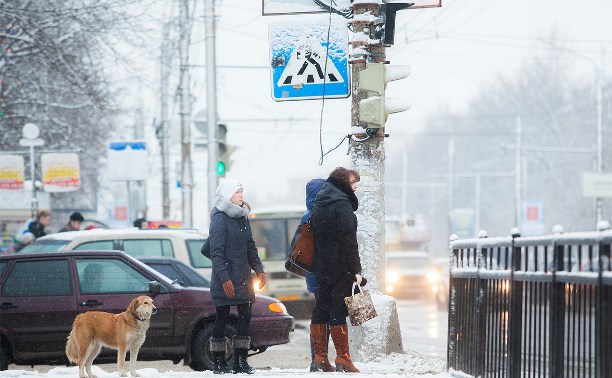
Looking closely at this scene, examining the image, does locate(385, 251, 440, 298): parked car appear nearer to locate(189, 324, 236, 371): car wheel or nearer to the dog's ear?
locate(189, 324, 236, 371): car wheel

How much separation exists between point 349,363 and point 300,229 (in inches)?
46.8

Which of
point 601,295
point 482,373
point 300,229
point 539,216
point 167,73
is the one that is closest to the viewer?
point 601,295

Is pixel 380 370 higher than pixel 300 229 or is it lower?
lower

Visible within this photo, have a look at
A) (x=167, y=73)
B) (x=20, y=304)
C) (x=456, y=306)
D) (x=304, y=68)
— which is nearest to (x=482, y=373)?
(x=456, y=306)

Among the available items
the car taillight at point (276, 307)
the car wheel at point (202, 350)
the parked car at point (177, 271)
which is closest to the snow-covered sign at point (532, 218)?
the parked car at point (177, 271)

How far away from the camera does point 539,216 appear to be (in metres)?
64.8

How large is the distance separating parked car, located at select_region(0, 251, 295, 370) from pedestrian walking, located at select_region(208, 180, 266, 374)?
197cm

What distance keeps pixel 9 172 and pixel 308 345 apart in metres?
13.4

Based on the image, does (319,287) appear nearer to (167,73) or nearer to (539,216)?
(167,73)

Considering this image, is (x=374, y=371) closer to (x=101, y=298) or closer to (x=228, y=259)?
(x=228, y=259)

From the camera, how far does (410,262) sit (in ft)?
113

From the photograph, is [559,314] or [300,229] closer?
[559,314]

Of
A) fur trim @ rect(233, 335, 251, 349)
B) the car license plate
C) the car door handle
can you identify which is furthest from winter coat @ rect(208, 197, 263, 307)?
the car license plate

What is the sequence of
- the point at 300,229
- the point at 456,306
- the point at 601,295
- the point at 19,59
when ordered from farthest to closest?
the point at 19,59 → the point at 300,229 → the point at 456,306 → the point at 601,295
